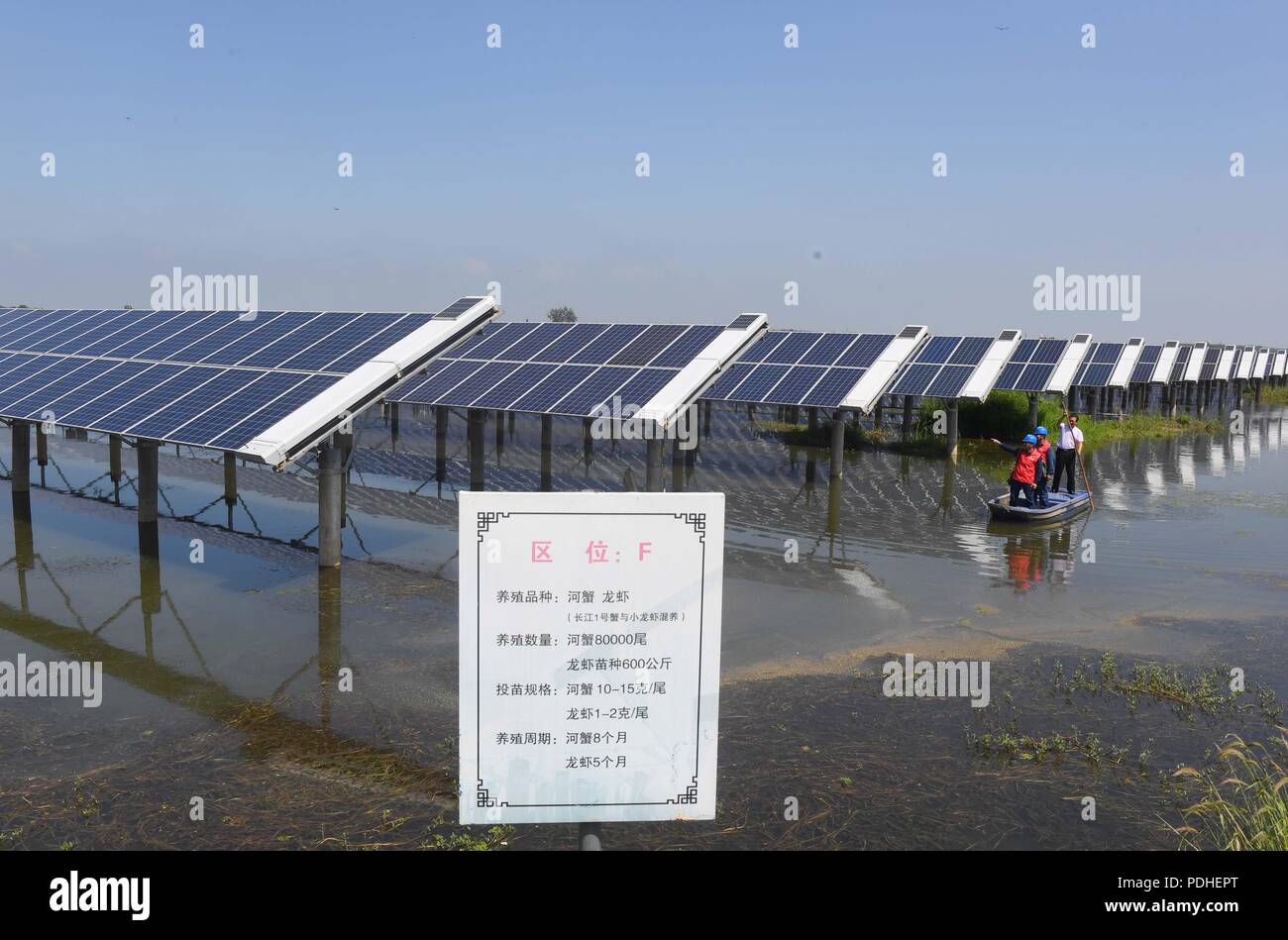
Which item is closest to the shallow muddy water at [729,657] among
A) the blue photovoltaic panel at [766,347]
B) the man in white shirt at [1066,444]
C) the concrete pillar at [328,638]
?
the concrete pillar at [328,638]

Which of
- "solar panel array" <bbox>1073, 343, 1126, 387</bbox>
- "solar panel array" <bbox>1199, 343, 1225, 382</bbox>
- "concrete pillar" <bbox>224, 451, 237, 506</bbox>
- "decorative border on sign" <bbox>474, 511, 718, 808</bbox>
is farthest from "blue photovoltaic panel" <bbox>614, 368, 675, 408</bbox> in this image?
"solar panel array" <bbox>1199, 343, 1225, 382</bbox>

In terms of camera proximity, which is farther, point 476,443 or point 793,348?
point 793,348

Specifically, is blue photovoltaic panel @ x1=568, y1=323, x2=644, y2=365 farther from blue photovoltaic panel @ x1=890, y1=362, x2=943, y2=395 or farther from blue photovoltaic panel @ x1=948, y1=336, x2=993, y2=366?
blue photovoltaic panel @ x1=948, y1=336, x2=993, y2=366

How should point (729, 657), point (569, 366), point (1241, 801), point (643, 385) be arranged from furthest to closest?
point (569, 366) → point (643, 385) → point (729, 657) → point (1241, 801)

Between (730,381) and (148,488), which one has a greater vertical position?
(730,381)

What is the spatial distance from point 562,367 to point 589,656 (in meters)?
17.9

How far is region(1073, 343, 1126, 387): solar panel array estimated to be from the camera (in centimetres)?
3959

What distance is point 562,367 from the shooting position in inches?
859

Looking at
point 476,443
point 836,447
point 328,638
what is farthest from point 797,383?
point 328,638

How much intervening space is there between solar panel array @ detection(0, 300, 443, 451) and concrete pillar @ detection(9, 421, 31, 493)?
657mm

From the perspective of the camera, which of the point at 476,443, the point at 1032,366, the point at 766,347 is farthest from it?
the point at 1032,366

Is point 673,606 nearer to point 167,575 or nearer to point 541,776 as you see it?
point 541,776

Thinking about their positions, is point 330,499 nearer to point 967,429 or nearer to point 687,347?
point 687,347

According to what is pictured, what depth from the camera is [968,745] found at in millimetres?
8391
